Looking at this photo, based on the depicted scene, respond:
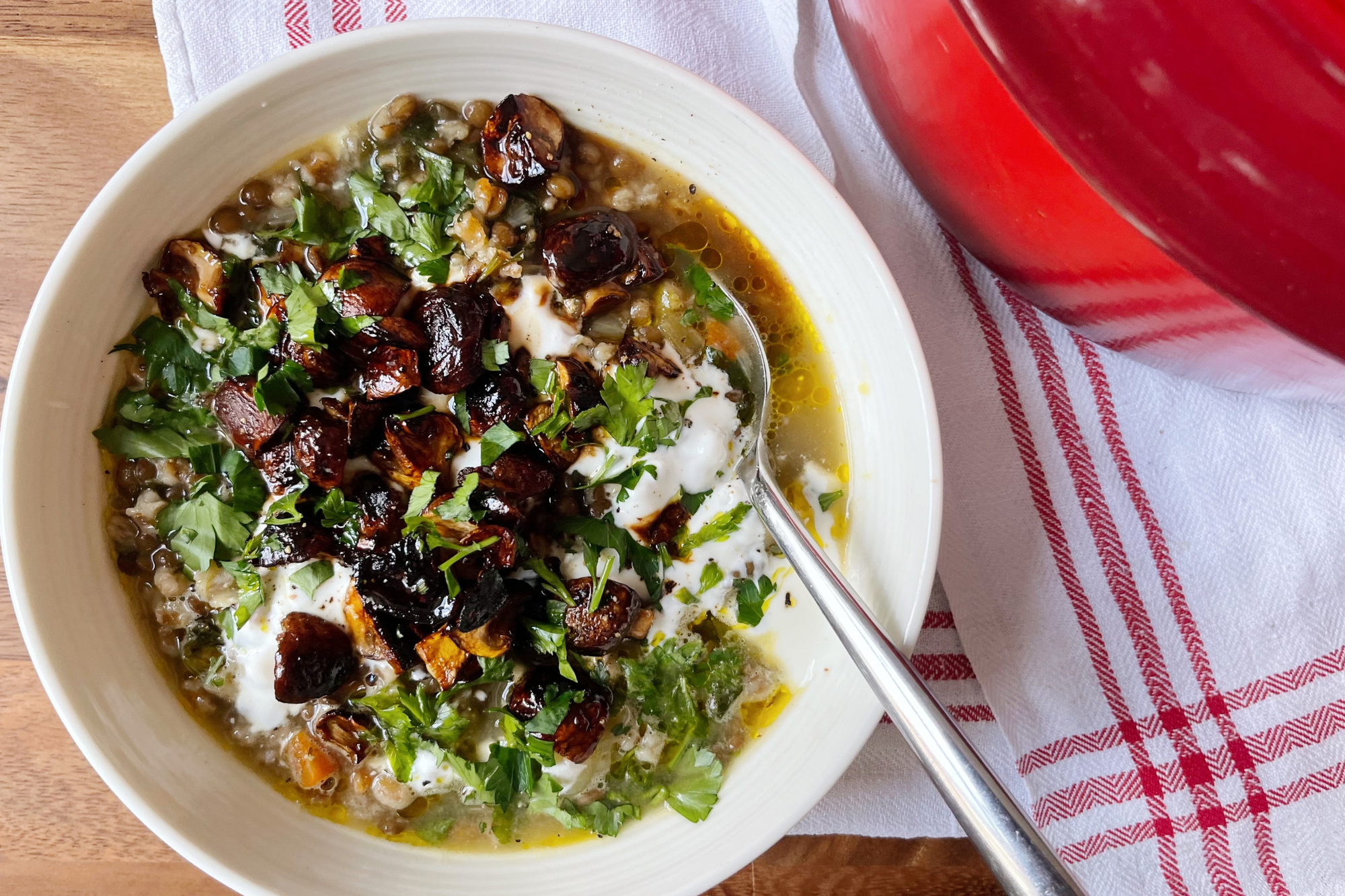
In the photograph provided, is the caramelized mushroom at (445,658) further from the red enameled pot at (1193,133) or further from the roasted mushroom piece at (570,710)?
the red enameled pot at (1193,133)

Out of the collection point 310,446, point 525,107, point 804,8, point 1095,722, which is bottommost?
point 1095,722

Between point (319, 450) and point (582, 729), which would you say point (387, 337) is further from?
point (582, 729)

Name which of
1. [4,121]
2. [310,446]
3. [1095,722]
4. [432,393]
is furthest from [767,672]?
[4,121]

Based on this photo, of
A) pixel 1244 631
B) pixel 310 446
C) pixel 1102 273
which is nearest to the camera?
pixel 1102 273

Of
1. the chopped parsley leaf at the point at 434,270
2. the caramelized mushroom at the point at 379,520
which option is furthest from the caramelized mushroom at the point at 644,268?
the caramelized mushroom at the point at 379,520

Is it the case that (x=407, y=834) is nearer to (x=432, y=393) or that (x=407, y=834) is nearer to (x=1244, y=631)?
(x=432, y=393)

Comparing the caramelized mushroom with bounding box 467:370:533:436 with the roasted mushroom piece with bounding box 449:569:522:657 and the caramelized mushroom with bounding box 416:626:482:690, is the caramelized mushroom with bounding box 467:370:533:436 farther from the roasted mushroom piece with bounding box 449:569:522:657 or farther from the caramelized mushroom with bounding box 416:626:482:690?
the caramelized mushroom with bounding box 416:626:482:690

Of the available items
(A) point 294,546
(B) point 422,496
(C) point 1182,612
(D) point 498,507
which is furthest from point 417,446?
(C) point 1182,612
